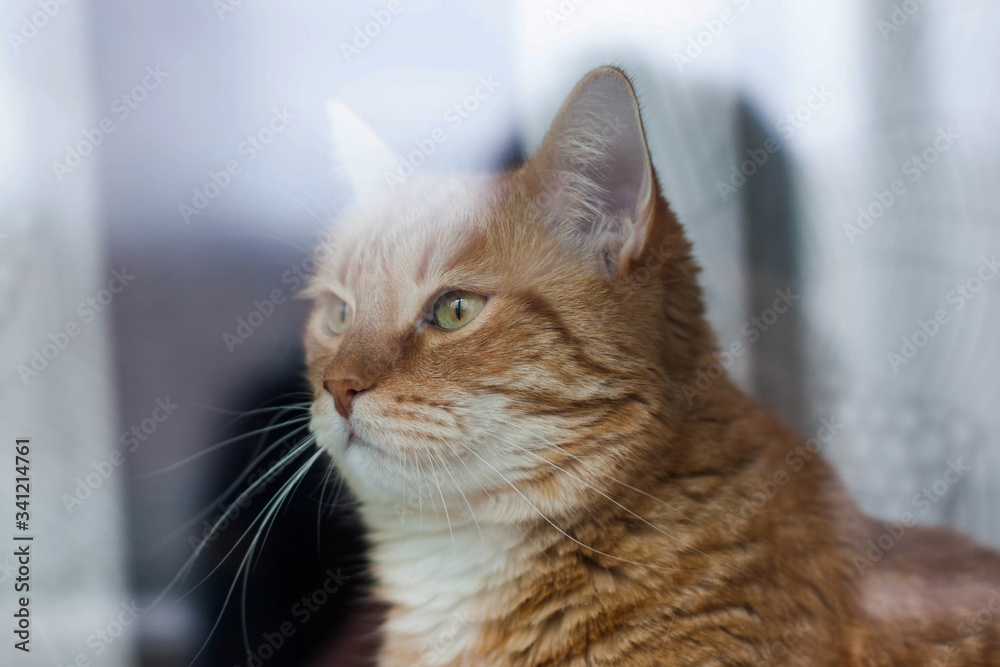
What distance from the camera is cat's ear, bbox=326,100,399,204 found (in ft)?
3.73

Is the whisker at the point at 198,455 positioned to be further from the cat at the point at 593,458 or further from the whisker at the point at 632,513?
the whisker at the point at 632,513

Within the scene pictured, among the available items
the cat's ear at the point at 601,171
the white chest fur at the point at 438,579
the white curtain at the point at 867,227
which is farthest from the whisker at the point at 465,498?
the white curtain at the point at 867,227

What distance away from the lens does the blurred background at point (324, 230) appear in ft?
3.17

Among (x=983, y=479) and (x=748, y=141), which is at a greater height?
(x=748, y=141)

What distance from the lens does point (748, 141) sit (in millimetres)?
1243

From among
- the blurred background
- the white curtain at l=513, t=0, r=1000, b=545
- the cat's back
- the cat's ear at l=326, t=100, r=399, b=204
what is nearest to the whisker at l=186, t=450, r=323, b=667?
the blurred background

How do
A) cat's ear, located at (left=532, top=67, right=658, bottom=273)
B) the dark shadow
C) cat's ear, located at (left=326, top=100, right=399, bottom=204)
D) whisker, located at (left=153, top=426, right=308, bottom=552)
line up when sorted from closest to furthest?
cat's ear, located at (left=532, top=67, right=658, bottom=273)
whisker, located at (left=153, top=426, right=308, bottom=552)
cat's ear, located at (left=326, top=100, right=399, bottom=204)
the dark shadow

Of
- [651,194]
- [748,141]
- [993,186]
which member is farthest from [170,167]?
[993,186]

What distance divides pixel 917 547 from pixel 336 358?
993mm

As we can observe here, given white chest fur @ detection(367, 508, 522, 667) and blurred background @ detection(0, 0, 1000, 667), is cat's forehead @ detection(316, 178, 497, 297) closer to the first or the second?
blurred background @ detection(0, 0, 1000, 667)

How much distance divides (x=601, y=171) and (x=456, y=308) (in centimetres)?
29

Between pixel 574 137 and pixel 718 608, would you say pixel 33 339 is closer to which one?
pixel 574 137

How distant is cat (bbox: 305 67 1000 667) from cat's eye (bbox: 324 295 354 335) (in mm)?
107

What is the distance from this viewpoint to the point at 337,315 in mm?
1264
